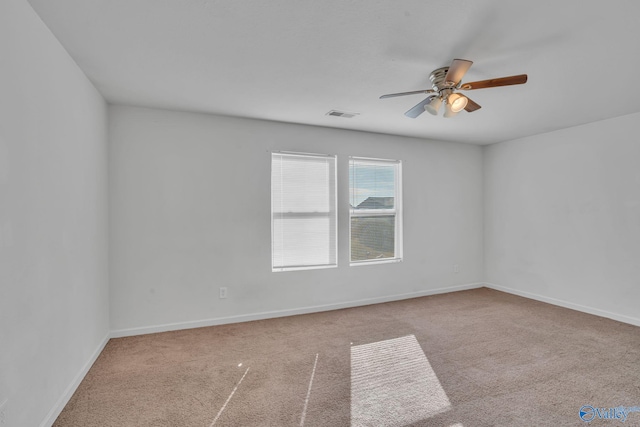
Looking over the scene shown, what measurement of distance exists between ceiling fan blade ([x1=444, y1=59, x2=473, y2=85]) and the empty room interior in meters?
0.01

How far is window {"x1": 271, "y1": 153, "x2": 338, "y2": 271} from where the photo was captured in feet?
12.5

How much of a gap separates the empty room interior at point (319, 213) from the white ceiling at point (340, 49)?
0.06ft

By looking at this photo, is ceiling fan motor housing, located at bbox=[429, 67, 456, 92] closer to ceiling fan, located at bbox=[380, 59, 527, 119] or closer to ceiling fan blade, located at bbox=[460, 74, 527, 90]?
ceiling fan, located at bbox=[380, 59, 527, 119]

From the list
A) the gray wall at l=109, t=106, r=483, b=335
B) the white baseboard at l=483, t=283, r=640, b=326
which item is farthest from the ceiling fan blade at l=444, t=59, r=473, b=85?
the white baseboard at l=483, t=283, r=640, b=326

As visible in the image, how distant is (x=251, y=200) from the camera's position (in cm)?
366

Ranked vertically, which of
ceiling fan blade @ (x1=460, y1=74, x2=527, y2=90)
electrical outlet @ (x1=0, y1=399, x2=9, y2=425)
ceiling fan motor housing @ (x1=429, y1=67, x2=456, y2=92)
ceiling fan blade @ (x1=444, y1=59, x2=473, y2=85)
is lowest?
electrical outlet @ (x1=0, y1=399, x2=9, y2=425)

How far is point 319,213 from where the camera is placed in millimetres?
4004

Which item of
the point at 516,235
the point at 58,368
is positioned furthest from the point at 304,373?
the point at 516,235

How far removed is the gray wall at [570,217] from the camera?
352 centimetres

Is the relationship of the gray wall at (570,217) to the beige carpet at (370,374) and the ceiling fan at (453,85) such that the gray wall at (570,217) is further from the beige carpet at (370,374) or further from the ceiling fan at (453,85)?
the ceiling fan at (453,85)

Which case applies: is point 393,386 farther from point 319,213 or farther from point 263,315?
point 319,213

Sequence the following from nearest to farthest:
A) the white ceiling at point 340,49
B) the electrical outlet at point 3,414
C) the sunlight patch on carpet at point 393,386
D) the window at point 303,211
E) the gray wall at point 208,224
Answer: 1. the electrical outlet at point 3,414
2. the white ceiling at point 340,49
3. the sunlight patch on carpet at point 393,386
4. the gray wall at point 208,224
5. the window at point 303,211

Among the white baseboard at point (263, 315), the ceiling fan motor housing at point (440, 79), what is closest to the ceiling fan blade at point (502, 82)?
the ceiling fan motor housing at point (440, 79)

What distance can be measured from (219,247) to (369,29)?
8.78ft
